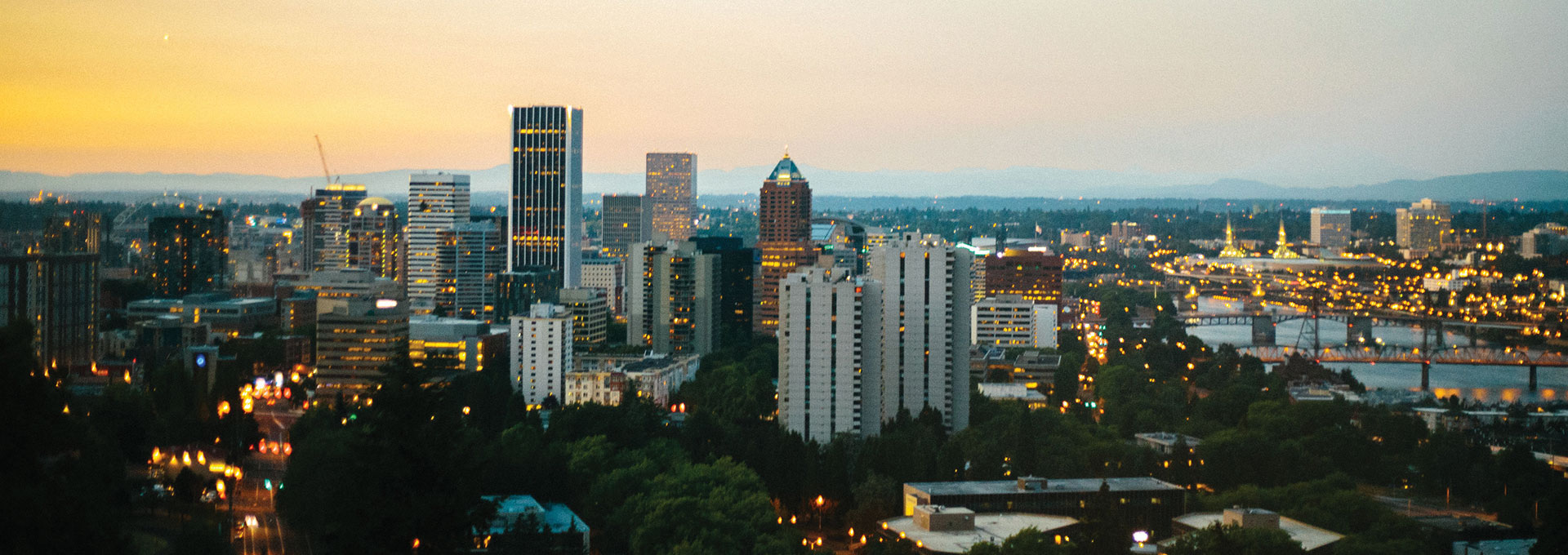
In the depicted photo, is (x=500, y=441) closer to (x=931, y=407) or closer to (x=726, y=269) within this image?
(x=931, y=407)

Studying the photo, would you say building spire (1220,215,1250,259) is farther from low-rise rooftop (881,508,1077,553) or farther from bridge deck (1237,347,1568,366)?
low-rise rooftop (881,508,1077,553)

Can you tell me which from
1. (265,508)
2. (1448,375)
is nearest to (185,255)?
(265,508)

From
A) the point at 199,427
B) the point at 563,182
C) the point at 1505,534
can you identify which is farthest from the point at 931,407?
the point at 563,182

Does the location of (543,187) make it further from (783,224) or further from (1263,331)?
(1263,331)

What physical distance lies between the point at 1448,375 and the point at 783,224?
19.4 metres

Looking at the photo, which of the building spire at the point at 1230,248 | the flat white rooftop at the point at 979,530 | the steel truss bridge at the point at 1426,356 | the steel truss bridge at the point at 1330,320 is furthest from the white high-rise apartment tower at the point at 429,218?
the building spire at the point at 1230,248

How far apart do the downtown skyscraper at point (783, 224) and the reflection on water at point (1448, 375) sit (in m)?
11.7

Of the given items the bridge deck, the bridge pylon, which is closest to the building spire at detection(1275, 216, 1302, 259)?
the bridge pylon

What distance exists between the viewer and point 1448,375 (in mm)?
29109

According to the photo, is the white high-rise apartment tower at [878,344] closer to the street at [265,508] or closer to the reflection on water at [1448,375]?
the street at [265,508]

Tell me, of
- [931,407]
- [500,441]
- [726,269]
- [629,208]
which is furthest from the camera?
[629,208]

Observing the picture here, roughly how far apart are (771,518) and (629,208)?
48912 millimetres

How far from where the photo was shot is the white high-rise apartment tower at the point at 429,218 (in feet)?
151

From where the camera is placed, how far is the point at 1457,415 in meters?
20.6
